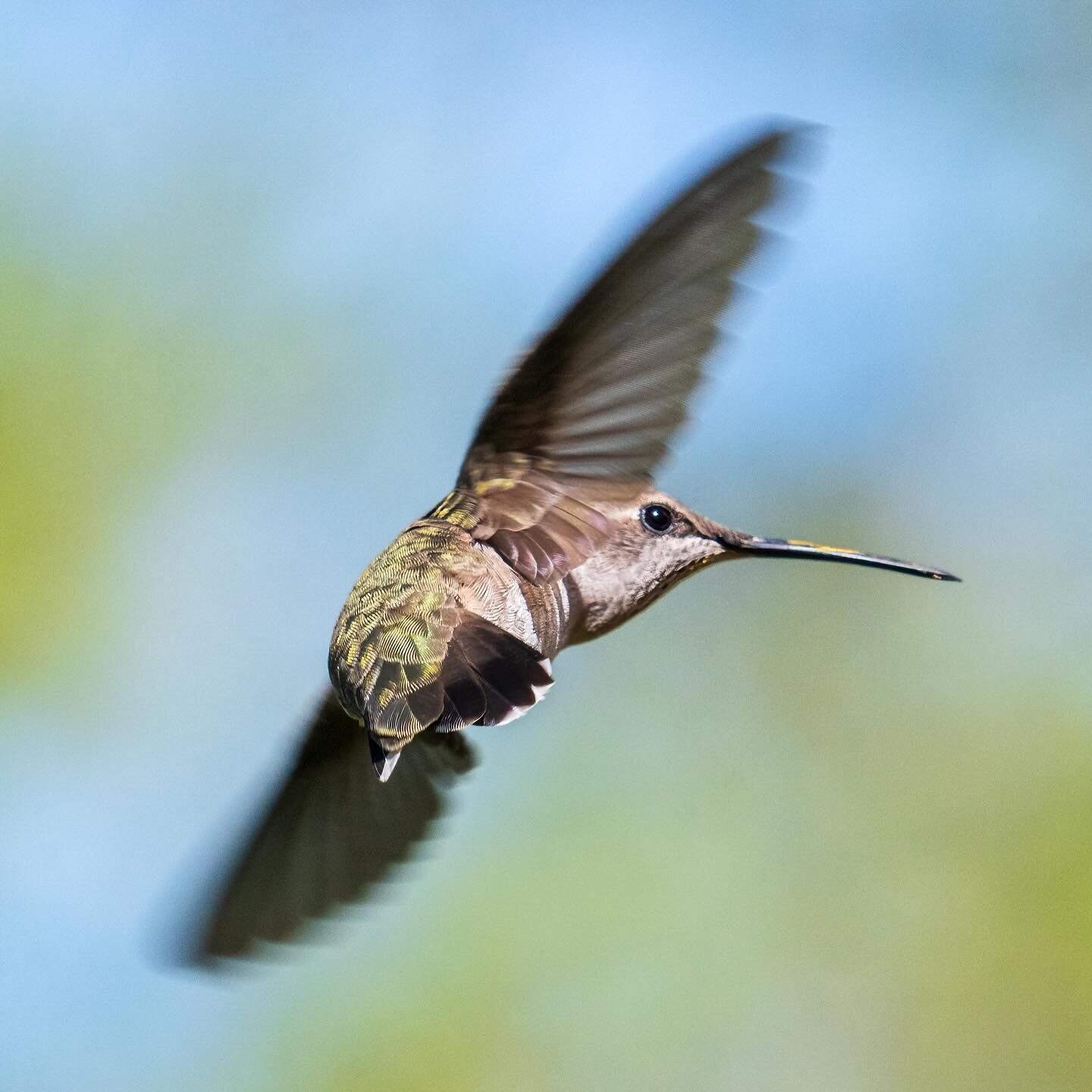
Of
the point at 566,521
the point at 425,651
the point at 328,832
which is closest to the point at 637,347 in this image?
the point at 566,521

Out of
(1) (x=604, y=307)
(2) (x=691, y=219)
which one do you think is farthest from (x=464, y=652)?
(2) (x=691, y=219)

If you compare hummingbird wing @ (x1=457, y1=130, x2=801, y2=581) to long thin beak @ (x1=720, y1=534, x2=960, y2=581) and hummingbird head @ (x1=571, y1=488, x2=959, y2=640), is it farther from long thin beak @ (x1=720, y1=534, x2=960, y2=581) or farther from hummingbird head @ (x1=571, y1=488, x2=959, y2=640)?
long thin beak @ (x1=720, y1=534, x2=960, y2=581)

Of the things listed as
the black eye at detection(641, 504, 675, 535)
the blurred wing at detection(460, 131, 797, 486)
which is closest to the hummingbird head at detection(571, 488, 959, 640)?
the black eye at detection(641, 504, 675, 535)

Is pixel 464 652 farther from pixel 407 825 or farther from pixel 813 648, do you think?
pixel 813 648

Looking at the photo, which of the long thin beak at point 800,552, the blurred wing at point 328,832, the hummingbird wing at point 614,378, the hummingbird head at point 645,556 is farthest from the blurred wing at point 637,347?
the blurred wing at point 328,832

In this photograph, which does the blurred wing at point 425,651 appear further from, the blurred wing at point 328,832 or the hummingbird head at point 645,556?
the blurred wing at point 328,832
